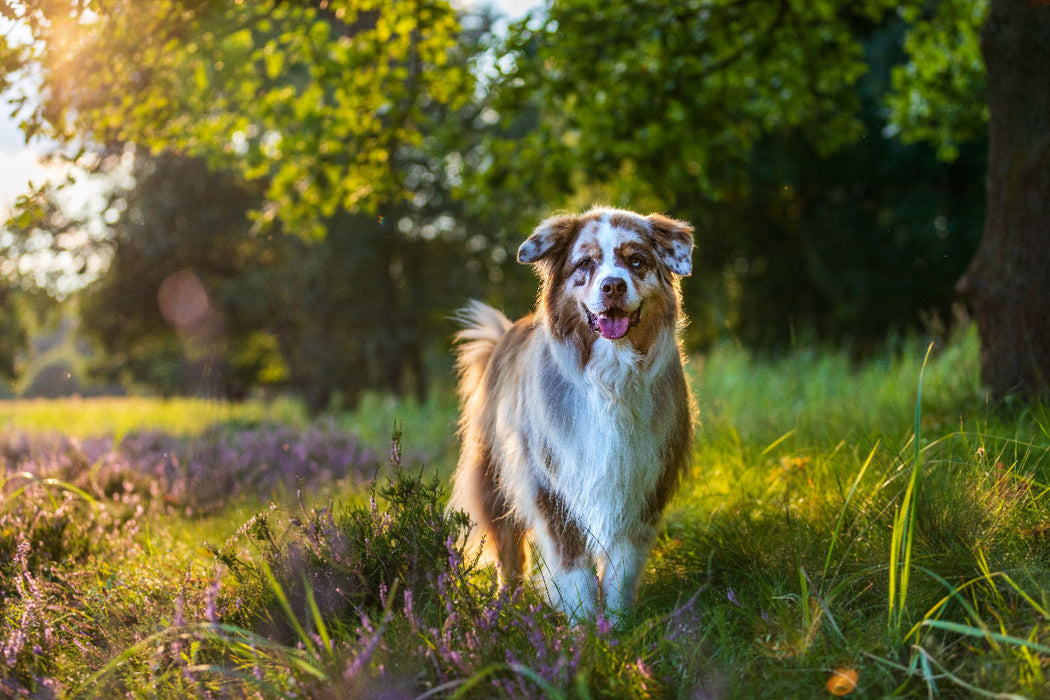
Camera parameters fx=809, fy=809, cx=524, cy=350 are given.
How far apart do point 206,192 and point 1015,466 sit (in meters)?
19.8

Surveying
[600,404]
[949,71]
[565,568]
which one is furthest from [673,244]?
[949,71]

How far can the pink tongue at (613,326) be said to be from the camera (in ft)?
11.1

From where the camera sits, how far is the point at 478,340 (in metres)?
4.92

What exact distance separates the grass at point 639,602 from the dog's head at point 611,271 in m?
0.99

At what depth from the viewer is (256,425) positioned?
33.5ft

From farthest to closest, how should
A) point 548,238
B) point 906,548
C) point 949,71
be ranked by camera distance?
point 949,71 < point 548,238 < point 906,548

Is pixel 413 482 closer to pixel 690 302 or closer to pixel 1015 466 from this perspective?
pixel 1015 466

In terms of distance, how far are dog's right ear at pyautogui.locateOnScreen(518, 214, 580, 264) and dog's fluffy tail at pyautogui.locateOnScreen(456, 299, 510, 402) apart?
1076mm

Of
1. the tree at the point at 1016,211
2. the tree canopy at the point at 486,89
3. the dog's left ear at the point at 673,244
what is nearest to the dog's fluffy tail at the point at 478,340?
the dog's left ear at the point at 673,244

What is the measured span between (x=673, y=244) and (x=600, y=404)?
82cm

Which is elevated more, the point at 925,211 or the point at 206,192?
the point at 206,192

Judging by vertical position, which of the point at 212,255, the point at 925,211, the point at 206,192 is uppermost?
the point at 206,192

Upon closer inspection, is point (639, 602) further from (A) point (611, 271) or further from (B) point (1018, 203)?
(B) point (1018, 203)

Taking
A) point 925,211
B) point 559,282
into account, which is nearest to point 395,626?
point 559,282
